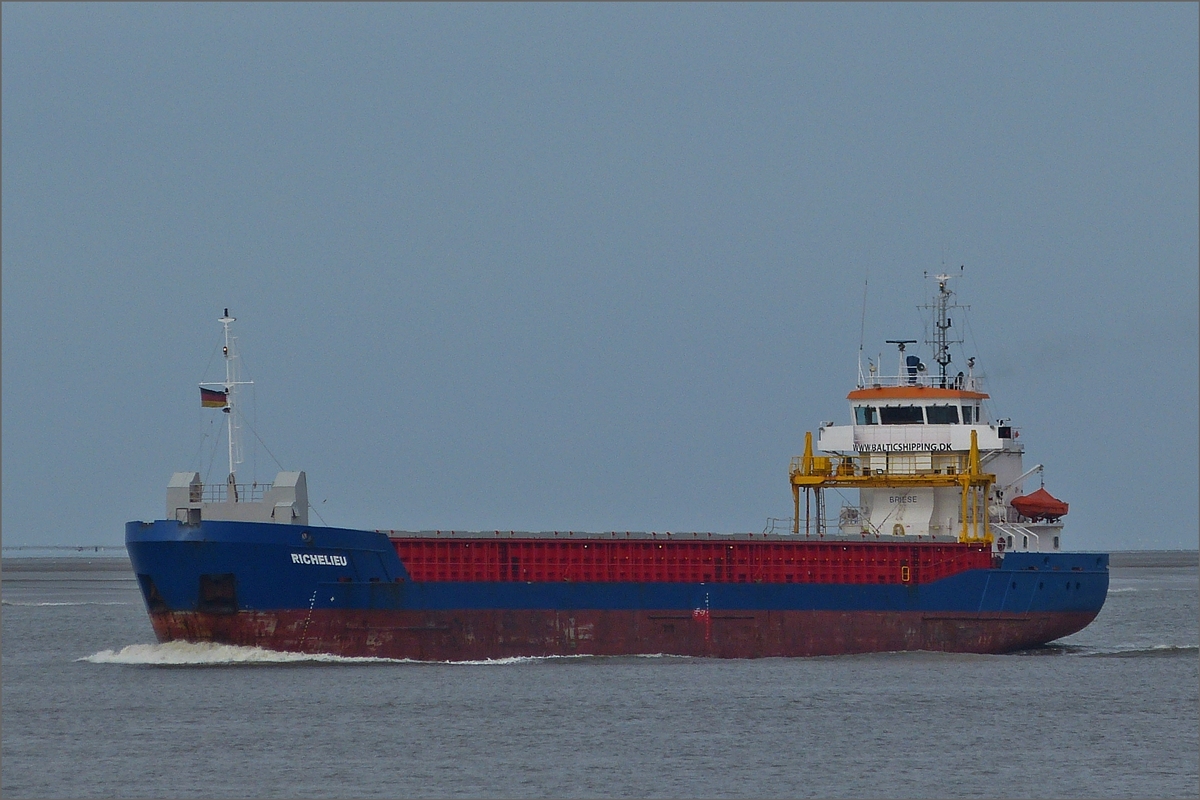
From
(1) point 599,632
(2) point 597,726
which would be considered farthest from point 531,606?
(2) point 597,726

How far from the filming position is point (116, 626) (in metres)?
66.0

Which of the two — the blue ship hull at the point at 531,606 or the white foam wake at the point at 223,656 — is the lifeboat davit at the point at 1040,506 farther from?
the white foam wake at the point at 223,656

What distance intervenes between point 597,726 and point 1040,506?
66.7ft

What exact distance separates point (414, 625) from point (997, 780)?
1743 centimetres

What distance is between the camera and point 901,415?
53.1 metres

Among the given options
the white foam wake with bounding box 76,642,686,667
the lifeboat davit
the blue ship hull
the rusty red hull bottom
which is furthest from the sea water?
the lifeboat davit

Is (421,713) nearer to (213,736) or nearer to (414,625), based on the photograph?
(213,736)

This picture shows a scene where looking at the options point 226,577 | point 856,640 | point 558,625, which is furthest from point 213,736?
point 856,640

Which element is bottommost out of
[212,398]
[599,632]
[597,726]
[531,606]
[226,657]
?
[597,726]

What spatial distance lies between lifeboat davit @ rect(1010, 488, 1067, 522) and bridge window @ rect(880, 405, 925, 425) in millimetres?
3480

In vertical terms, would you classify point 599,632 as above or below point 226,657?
above

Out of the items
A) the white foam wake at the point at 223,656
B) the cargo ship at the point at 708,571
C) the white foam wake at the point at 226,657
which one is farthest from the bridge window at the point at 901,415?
the white foam wake at the point at 223,656

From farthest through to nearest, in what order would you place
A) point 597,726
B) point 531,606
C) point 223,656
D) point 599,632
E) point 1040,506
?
point 1040,506 → point 599,632 → point 531,606 → point 223,656 → point 597,726

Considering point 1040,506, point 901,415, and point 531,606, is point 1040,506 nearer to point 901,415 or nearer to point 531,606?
point 901,415
